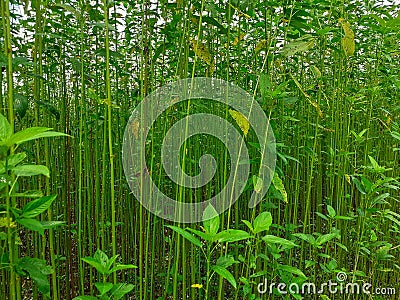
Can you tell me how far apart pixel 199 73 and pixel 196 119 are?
52cm

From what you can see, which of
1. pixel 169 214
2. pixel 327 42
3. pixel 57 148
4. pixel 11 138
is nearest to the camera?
pixel 11 138

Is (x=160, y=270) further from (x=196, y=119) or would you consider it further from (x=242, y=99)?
(x=242, y=99)

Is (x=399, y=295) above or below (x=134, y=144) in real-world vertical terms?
below

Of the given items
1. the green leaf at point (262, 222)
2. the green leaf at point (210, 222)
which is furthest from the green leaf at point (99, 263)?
the green leaf at point (262, 222)

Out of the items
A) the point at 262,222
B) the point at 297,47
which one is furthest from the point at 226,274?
the point at 297,47

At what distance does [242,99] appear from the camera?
1521 millimetres

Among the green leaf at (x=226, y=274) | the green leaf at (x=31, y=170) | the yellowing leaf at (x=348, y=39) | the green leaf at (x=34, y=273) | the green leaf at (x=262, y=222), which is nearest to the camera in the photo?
the green leaf at (x=31, y=170)

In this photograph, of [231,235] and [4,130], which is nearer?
[4,130]

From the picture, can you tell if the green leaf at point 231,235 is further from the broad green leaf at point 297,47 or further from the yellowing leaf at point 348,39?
the yellowing leaf at point 348,39

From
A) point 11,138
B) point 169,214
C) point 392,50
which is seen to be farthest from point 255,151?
point 11,138

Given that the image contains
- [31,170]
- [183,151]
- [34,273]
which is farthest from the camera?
[183,151]

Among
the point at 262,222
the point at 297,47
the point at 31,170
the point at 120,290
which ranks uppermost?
the point at 297,47

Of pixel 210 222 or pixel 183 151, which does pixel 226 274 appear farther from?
pixel 183 151

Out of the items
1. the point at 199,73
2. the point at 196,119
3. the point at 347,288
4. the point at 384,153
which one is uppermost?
the point at 199,73
